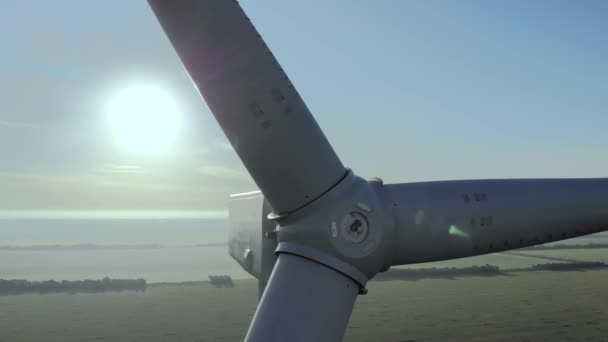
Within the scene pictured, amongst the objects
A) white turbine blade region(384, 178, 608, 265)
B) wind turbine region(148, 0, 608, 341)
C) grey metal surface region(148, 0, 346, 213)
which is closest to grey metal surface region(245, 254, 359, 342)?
wind turbine region(148, 0, 608, 341)

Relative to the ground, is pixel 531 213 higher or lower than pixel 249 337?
higher

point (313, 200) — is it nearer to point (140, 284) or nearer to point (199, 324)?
point (199, 324)

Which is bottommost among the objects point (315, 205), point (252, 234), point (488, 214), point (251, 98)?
point (252, 234)

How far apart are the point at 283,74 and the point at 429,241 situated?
438cm

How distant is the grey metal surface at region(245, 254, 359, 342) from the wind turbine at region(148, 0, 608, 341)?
18mm

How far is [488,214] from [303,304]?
4.35 meters

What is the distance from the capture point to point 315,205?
27.2 feet

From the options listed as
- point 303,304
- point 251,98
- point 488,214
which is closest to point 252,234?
point 303,304

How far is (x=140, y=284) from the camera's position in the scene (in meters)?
40.3

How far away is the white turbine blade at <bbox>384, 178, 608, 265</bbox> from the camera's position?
9.02m

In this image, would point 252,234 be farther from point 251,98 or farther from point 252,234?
point 251,98

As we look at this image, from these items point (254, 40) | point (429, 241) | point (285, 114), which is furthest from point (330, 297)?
point (254, 40)

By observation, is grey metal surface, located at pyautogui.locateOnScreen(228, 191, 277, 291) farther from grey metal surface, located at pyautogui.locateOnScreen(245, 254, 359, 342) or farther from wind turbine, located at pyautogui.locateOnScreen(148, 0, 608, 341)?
grey metal surface, located at pyautogui.locateOnScreen(245, 254, 359, 342)

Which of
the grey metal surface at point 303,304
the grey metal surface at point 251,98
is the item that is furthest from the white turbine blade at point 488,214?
the grey metal surface at point 251,98
